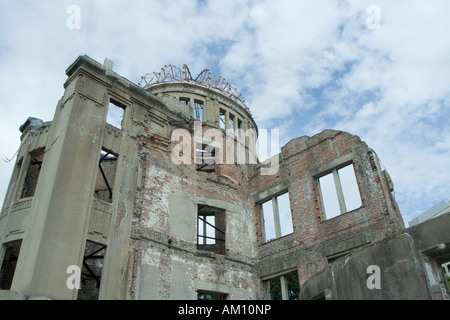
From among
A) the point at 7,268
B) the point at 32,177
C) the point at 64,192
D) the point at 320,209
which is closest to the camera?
the point at 64,192

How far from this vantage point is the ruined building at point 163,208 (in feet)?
35.9

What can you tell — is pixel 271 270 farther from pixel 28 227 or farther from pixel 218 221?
pixel 28 227

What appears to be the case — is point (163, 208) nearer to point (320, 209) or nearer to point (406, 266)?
point (320, 209)

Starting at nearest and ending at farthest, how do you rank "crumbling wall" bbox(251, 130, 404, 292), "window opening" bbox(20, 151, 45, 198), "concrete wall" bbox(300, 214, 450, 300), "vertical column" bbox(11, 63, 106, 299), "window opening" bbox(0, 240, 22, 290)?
1. "concrete wall" bbox(300, 214, 450, 300)
2. "vertical column" bbox(11, 63, 106, 299)
3. "crumbling wall" bbox(251, 130, 404, 292)
4. "window opening" bbox(0, 240, 22, 290)
5. "window opening" bbox(20, 151, 45, 198)

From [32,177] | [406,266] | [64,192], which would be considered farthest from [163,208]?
[406,266]

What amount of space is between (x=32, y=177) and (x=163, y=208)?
5608 millimetres

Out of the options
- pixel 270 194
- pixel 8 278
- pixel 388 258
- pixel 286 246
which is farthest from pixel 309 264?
pixel 8 278

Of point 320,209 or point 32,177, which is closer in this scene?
point 320,209

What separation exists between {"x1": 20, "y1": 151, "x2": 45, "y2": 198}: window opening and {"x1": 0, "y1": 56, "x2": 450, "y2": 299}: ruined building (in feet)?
0.18

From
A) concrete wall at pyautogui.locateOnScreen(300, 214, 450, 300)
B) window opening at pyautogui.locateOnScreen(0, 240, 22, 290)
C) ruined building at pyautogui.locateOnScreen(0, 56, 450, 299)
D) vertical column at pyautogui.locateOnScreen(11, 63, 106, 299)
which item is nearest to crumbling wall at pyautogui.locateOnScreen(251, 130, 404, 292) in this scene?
ruined building at pyautogui.locateOnScreen(0, 56, 450, 299)

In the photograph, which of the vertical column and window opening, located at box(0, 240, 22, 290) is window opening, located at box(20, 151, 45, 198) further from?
window opening, located at box(0, 240, 22, 290)

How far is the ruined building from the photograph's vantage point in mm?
10953

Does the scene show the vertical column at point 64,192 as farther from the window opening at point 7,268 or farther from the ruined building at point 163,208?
the window opening at point 7,268

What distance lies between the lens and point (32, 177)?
1548 centimetres
